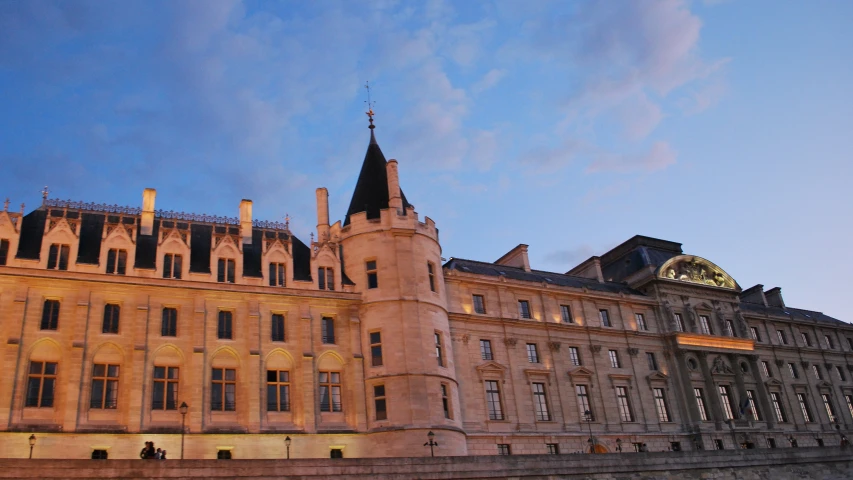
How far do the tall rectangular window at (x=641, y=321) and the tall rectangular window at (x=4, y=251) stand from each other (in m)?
44.7

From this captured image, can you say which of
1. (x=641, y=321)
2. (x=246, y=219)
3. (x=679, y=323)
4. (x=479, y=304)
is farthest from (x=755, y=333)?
(x=246, y=219)

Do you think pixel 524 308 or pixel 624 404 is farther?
pixel 624 404

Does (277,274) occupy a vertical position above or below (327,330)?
above

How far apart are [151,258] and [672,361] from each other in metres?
40.7

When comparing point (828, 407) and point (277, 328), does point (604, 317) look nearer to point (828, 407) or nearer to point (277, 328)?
point (277, 328)

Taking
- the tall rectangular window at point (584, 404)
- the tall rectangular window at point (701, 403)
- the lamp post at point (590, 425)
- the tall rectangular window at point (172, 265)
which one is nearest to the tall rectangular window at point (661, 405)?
the tall rectangular window at point (701, 403)

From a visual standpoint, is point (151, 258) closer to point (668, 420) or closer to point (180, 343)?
point (180, 343)

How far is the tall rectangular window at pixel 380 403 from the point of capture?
41.6 meters

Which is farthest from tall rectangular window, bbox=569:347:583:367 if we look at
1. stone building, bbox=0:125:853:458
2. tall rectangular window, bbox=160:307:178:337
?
tall rectangular window, bbox=160:307:178:337

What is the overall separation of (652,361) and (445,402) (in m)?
22.9

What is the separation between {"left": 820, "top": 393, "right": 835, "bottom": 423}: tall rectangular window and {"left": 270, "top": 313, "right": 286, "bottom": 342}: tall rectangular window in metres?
54.4

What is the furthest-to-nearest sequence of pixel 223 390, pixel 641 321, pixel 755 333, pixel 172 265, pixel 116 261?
pixel 755 333 < pixel 641 321 < pixel 172 265 < pixel 116 261 < pixel 223 390

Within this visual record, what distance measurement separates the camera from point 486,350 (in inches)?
1984

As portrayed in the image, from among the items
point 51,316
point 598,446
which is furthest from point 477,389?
point 51,316
